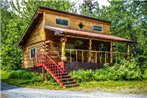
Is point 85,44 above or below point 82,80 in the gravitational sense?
above

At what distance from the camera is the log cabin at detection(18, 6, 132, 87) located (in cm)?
2379

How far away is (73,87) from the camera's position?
18703mm

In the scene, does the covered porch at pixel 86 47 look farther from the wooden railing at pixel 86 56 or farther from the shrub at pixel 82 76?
the shrub at pixel 82 76

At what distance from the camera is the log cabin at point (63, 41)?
2379cm

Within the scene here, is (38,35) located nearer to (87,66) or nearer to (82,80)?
(87,66)

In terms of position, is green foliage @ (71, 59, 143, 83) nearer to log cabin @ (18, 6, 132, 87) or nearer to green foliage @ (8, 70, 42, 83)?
log cabin @ (18, 6, 132, 87)

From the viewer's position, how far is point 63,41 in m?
23.3

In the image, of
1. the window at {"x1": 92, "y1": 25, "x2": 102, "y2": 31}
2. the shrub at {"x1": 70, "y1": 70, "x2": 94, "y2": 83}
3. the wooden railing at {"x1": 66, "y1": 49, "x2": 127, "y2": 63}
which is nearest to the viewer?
the shrub at {"x1": 70, "y1": 70, "x2": 94, "y2": 83}

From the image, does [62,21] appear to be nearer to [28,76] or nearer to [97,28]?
[97,28]

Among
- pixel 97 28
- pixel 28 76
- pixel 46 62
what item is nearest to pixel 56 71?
pixel 46 62

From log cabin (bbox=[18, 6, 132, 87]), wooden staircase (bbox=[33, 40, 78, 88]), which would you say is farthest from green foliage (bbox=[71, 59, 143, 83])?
log cabin (bbox=[18, 6, 132, 87])

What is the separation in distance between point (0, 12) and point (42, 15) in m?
23.9

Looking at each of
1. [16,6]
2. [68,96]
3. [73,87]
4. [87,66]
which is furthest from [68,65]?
[16,6]

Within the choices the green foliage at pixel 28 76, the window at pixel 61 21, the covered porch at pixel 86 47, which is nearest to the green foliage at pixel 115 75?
the green foliage at pixel 28 76
